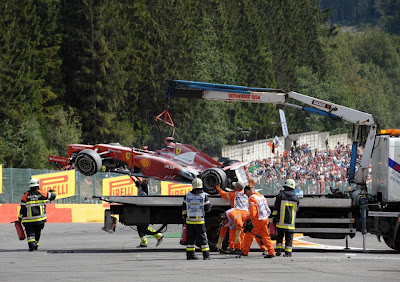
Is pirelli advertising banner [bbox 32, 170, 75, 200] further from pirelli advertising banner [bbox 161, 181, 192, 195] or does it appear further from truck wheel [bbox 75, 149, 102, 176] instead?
truck wheel [bbox 75, 149, 102, 176]

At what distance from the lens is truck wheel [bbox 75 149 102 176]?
21547mm

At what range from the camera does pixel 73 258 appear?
18.9m

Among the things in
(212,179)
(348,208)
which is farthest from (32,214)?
(348,208)

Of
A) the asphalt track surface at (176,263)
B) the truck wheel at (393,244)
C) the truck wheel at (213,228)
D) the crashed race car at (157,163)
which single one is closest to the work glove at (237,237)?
the asphalt track surface at (176,263)

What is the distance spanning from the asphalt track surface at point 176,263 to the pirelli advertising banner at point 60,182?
403 inches

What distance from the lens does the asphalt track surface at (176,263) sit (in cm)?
1550

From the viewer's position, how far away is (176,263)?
1773cm

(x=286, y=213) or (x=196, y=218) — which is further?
(x=286, y=213)

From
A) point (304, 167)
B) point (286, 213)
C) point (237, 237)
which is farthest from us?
point (304, 167)

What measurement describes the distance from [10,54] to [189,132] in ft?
A: 81.2

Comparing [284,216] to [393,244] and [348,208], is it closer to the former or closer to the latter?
[348,208]

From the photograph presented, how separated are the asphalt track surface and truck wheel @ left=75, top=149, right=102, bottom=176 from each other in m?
1.82

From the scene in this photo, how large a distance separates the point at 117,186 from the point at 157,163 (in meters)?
15.2

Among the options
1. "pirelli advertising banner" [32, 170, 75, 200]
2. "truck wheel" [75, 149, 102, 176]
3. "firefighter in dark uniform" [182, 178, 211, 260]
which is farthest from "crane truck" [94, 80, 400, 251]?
"pirelli advertising banner" [32, 170, 75, 200]
